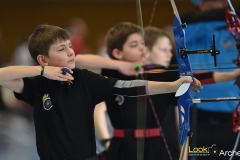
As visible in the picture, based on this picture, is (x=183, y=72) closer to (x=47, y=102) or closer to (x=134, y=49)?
(x=47, y=102)

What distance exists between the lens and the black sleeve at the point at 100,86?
2.00 meters

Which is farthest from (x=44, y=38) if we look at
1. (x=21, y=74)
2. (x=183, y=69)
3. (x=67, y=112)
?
(x=183, y=69)

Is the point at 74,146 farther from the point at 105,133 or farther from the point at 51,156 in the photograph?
the point at 105,133

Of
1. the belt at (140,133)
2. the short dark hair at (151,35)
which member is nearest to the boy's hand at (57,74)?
the belt at (140,133)

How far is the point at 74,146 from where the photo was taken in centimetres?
197

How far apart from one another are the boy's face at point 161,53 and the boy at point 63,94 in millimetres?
854

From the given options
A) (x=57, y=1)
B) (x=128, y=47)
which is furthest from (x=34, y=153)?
(x=57, y=1)

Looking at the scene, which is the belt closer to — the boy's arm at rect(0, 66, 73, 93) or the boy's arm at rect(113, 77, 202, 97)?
the boy's arm at rect(113, 77, 202, 97)

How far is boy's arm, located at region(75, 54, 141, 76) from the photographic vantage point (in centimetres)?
242

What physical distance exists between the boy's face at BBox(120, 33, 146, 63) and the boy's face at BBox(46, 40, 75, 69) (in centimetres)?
58

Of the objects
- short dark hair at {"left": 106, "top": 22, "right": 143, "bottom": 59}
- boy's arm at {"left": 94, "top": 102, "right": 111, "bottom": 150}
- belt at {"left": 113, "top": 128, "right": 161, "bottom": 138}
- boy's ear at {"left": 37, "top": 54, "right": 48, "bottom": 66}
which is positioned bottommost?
boy's arm at {"left": 94, "top": 102, "right": 111, "bottom": 150}

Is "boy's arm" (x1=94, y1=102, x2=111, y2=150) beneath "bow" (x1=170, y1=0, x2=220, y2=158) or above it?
beneath

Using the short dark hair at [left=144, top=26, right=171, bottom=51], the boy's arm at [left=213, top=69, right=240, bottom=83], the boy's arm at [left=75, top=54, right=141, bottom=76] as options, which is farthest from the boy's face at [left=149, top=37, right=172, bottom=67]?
the boy's arm at [left=213, top=69, right=240, bottom=83]

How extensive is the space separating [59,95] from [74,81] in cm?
8
